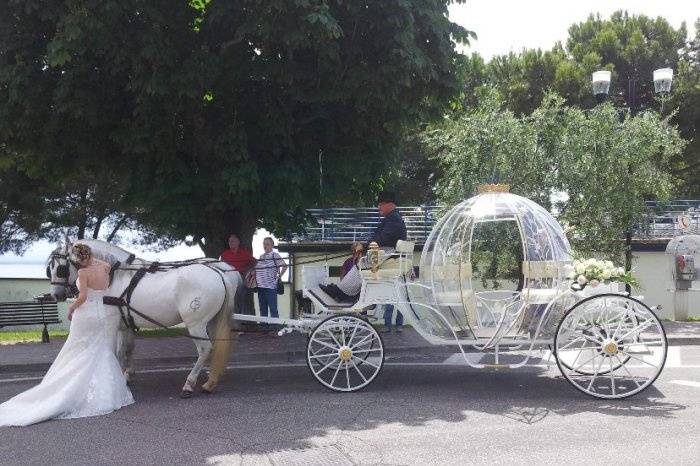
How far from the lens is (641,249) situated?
64.6ft

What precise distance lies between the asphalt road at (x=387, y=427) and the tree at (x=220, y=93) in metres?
4.53

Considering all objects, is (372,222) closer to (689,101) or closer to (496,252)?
(496,252)

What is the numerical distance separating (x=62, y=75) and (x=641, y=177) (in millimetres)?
12575

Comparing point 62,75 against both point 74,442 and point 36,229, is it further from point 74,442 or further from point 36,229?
point 36,229

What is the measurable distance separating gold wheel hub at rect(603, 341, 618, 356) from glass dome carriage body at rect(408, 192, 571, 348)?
2.19 feet

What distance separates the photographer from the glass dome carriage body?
822 centimetres

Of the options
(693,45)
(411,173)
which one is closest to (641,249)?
(411,173)

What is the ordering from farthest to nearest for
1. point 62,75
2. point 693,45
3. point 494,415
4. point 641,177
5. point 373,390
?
point 693,45
point 641,177
point 62,75
point 373,390
point 494,415

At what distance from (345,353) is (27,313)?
10.1 meters

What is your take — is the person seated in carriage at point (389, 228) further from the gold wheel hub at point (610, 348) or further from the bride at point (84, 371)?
the bride at point (84, 371)

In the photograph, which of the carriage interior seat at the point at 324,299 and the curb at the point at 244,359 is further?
the curb at the point at 244,359

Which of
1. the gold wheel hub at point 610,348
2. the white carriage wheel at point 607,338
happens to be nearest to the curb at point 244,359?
the white carriage wheel at point 607,338

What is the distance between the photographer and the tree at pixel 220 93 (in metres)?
10.7

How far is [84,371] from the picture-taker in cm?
761
